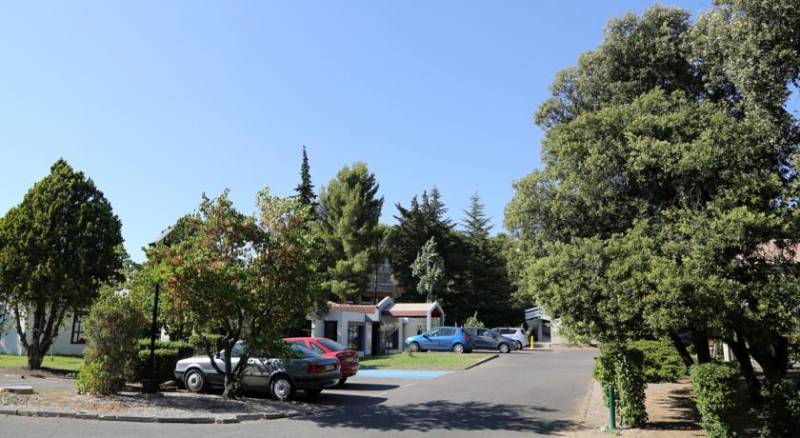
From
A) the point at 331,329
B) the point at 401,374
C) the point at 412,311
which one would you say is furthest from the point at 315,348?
the point at 412,311

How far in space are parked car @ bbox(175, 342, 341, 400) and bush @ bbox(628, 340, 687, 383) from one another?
9.83m

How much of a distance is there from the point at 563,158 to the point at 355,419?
6953mm

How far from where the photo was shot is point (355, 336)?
31734 mm

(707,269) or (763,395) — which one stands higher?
(707,269)

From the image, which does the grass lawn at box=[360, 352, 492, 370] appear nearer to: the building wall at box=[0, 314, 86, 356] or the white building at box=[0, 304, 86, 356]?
the white building at box=[0, 304, 86, 356]

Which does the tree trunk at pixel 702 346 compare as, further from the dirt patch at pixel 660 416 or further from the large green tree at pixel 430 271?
the large green tree at pixel 430 271

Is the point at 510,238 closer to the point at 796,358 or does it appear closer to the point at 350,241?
the point at 796,358

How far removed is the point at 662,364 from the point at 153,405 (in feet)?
51.7

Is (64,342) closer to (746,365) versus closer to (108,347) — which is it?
(108,347)

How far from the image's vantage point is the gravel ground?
37.5 ft

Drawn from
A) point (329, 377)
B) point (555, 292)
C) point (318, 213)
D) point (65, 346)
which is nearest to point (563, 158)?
point (555, 292)

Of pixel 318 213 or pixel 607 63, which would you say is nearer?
pixel 607 63

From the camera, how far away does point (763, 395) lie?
29.0ft

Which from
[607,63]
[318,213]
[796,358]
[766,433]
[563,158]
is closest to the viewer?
[766,433]
